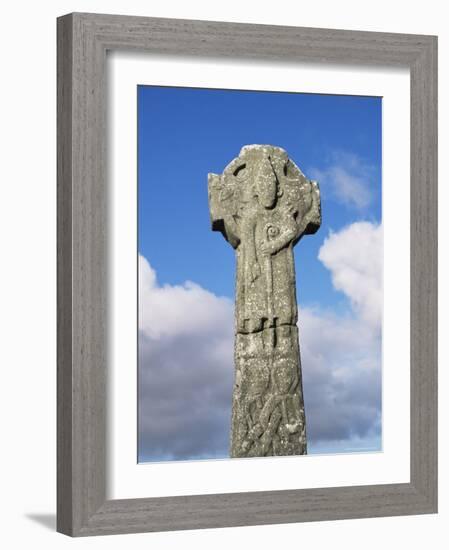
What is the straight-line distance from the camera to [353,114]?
409 inches

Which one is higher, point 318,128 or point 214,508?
point 318,128

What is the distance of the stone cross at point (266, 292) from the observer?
408 inches

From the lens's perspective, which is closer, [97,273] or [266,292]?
[97,273]

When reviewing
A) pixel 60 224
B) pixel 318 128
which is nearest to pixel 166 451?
pixel 60 224

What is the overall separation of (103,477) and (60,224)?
146 centimetres

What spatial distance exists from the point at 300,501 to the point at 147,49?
2.81m

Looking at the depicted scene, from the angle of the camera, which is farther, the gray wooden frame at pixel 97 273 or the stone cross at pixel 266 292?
the stone cross at pixel 266 292

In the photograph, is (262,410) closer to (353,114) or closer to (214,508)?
(214,508)

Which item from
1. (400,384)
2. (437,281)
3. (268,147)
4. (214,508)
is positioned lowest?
(214,508)

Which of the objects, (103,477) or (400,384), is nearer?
(103,477)

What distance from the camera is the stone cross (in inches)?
408

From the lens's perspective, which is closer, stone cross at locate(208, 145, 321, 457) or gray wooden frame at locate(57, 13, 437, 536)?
gray wooden frame at locate(57, 13, 437, 536)

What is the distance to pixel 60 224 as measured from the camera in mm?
9555

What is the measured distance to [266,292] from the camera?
34.1ft
